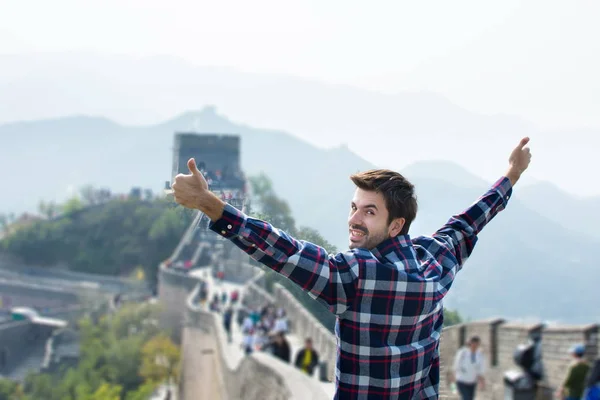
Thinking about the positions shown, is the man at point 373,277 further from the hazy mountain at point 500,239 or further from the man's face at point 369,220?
the hazy mountain at point 500,239

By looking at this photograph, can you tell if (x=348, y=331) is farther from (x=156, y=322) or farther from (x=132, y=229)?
(x=132, y=229)

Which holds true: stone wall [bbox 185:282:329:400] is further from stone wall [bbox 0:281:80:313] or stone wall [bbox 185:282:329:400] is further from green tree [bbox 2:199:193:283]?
green tree [bbox 2:199:193:283]

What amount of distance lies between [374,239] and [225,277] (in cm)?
3180

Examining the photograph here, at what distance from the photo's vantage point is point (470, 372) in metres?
5.72

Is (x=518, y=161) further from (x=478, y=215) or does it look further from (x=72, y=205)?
(x=72, y=205)

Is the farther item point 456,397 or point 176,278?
point 176,278

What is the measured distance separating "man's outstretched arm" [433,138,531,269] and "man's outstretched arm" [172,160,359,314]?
0.42 meters

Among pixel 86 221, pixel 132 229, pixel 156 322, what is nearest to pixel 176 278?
pixel 156 322

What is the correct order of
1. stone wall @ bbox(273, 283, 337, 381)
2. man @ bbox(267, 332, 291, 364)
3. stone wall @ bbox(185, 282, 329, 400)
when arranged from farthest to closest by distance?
1. man @ bbox(267, 332, 291, 364)
2. stone wall @ bbox(273, 283, 337, 381)
3. stone wall @ bbox(185, 282, 329, 400)

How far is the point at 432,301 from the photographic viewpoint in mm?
1991

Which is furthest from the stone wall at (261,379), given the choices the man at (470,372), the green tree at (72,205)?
the green tree at (72,205)

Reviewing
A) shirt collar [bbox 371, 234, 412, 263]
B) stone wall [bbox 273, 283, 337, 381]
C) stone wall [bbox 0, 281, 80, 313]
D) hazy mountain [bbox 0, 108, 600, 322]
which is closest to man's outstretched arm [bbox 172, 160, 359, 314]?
shirt collar [bbox 371, 234, 412, 263]

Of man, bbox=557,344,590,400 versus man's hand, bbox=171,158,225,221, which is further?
man, bbox=557,344,590,400

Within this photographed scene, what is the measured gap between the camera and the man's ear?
2027 millimetres
